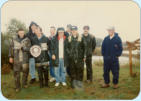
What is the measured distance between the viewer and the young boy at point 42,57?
468cm

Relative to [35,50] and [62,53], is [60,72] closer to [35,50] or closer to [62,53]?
[62,53]

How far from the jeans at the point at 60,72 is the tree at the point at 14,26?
787 mm

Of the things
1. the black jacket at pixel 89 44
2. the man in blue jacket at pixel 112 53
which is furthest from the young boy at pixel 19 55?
the man in blue jacket at pixel 112 53

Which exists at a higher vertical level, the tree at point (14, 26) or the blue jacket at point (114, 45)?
the tree at point (14, 26)

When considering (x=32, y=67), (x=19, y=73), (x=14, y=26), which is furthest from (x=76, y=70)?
(x=14, y=26)

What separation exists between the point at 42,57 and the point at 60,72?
0.37 metres

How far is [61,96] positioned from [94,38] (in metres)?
1.04

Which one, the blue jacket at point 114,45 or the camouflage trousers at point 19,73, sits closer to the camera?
the blue jacket at point 114,45

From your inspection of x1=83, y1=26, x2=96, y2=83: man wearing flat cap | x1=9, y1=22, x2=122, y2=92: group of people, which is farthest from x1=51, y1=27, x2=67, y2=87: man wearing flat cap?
x1=83, y1=26, x2=96, y2=83: man wearing flat cap

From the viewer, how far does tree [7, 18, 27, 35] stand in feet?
15.4

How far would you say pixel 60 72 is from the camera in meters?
4.68

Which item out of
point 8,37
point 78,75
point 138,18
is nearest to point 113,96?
point 78,75

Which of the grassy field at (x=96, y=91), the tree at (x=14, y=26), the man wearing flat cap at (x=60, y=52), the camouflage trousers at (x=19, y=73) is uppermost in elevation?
the tree at (x=14, y=26)

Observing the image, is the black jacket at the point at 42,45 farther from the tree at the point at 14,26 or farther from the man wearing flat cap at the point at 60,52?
the tree at the point at 14,26
